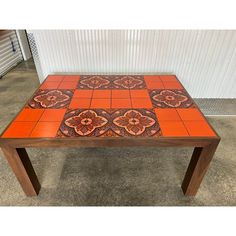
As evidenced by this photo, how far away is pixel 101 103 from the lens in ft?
4.25

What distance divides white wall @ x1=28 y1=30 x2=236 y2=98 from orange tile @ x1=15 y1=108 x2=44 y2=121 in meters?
0.77

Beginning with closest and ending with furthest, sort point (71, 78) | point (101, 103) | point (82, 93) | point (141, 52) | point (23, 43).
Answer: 1. point (101, 103)
2. point (82, 93)
3. point (71, 78)
4. point (141, 52)
5. point (23, 43)

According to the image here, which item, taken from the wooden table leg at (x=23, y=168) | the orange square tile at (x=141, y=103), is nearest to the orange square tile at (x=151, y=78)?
the orange square tile at (x=141, y=103)

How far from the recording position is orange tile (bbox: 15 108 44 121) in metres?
1.14

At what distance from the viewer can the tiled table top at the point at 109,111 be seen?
41.3 inches

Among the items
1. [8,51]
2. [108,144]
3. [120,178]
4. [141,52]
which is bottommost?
[120,178]

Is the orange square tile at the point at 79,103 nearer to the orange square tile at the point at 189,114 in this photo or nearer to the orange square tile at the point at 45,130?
the orange square tile at the point at 45,130

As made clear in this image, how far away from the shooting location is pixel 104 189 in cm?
131

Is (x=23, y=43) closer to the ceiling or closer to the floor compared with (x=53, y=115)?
closer to the floor

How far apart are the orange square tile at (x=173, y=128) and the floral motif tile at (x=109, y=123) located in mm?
35

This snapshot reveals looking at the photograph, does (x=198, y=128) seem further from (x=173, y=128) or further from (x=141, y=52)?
(x=141, y=52)

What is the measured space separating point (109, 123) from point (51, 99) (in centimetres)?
53

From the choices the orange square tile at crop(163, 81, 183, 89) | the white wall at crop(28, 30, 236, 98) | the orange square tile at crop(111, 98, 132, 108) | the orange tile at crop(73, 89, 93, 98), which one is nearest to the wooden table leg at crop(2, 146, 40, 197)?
the orange tile at crop(73, 89, 93, 98)

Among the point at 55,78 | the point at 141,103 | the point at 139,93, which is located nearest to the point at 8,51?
the point at 55,78
